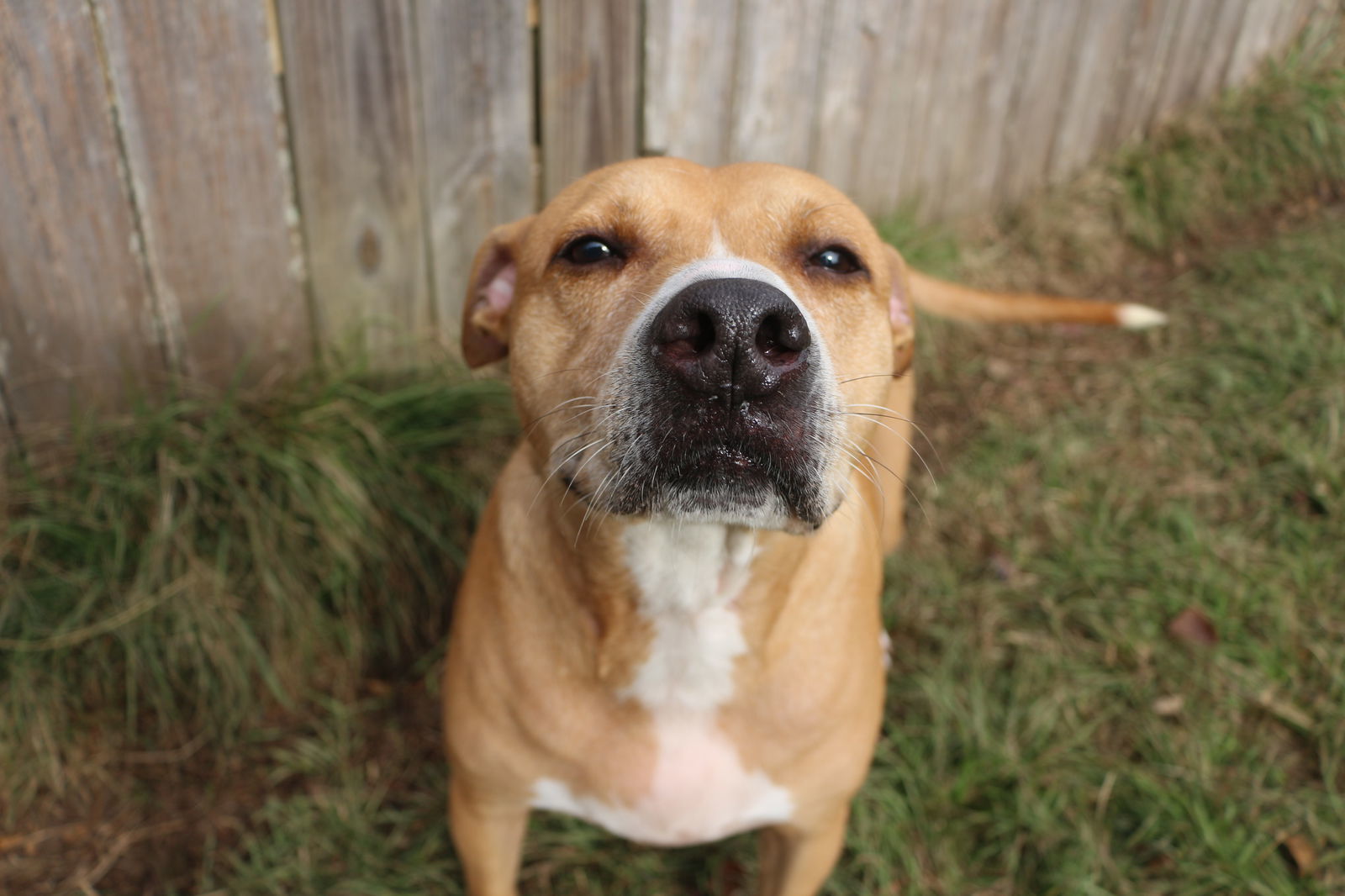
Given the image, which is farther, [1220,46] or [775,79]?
[1220,46]

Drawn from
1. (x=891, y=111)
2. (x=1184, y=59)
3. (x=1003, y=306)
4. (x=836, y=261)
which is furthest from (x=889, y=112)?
(x=836, y=261)

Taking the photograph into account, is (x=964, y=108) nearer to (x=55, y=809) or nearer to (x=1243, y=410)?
(x=1243, y=410)

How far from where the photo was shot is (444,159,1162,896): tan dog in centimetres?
180

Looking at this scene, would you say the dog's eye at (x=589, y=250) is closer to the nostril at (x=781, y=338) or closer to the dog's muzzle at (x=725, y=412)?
the dog's muzzle at (x=725, y=412)

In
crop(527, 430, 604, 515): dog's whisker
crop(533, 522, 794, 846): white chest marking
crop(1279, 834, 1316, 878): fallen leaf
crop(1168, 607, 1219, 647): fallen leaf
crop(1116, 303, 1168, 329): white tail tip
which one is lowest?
crop(1279, 834, 1316, 878): fallen leaf

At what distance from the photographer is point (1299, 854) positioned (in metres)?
2.76

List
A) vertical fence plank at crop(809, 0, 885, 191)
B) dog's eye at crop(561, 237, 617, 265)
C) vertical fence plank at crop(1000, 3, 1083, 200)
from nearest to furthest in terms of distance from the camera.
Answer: dog's eye at crop(561, 237, 617, 265) < vertical fence plank at crop(809, 0, 885, 191) < vertical fence plank at crop(1000, 3, 1083, 200)

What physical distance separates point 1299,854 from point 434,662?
252 centimetres

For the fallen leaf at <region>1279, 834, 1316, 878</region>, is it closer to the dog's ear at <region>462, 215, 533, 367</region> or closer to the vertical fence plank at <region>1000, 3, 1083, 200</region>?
the dog's ear at <region>462, 215, 533, 367</region>

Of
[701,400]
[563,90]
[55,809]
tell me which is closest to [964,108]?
[563,90]

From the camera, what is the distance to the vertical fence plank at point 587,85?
3350mm

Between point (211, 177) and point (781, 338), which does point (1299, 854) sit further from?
point (211, 177)

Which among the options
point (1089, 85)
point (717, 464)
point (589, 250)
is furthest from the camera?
point (1089, 85)

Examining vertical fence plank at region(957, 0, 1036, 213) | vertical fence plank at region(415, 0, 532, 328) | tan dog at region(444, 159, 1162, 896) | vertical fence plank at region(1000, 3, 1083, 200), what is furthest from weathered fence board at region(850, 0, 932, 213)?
tan dog at region(444, 159, 1162, 896)
